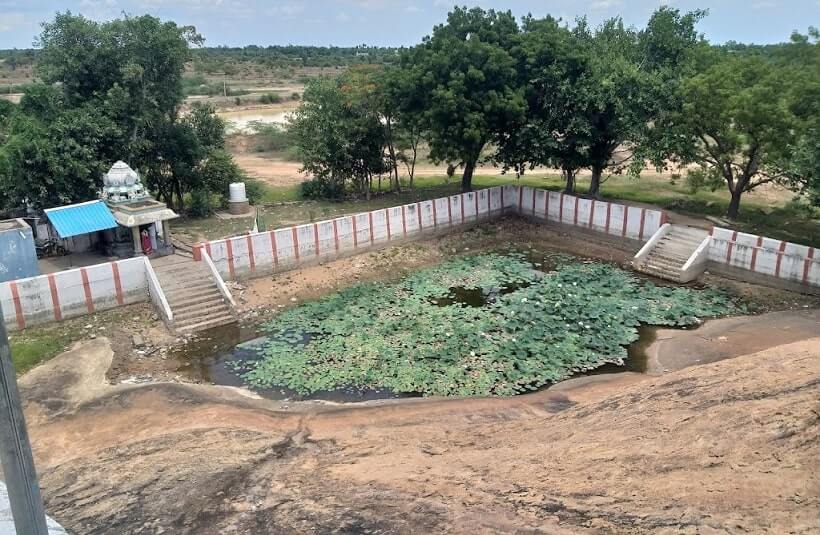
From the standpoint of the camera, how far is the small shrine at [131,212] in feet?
77.5

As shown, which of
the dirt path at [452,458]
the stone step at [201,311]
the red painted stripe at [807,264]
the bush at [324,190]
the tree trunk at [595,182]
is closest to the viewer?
the dirt path at [452,458]

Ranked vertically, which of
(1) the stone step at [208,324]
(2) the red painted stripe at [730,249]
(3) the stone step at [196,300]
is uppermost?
(2) the red painted stripe at [730,249]

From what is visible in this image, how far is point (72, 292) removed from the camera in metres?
20.9

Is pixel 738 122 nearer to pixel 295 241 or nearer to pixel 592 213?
pixel 592 213

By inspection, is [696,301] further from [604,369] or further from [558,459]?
[558,459]

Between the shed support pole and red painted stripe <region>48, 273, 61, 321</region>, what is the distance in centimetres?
1563

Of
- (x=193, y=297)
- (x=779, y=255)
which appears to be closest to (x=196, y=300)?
(x=193, y=297)

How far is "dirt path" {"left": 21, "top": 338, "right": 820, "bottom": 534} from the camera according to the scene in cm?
1139

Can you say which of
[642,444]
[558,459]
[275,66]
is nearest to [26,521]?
[558,459]

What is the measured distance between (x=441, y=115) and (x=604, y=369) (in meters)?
15.2

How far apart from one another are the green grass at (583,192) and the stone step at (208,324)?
629 centimetres

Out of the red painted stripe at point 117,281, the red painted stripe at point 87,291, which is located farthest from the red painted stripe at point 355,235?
the red painted stripe at point 87,291

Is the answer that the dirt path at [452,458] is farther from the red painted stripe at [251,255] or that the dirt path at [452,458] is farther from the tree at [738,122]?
the tree at [738,122]

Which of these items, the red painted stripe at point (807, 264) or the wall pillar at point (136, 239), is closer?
the red painted stripe at point (807, 264)
